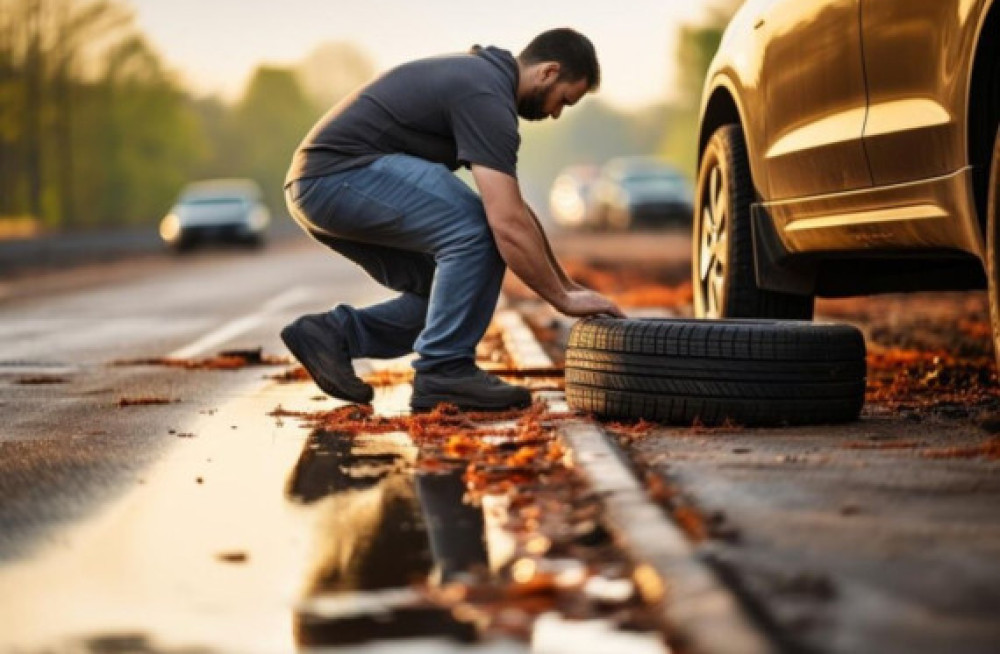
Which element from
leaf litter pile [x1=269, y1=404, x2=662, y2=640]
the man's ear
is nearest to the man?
the man's ear

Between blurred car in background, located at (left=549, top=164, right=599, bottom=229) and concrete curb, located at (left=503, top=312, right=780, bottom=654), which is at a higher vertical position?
concrete curb, located at (left=503, top=312, right=780, bottom=654)

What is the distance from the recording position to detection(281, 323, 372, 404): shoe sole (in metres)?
7.61

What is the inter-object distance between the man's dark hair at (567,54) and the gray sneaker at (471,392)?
3.86 feet

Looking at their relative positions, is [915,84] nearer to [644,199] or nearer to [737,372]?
[737,372]

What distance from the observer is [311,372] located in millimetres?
7641

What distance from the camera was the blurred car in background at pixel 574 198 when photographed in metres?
59.2

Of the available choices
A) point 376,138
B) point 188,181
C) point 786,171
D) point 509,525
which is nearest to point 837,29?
point 786,171

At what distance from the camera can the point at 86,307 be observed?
17.1m

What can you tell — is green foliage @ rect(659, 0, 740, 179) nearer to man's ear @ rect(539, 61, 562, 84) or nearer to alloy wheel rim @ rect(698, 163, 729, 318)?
alloy wheel rim @ rect(698, 163, 729, 318)

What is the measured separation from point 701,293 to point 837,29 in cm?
230

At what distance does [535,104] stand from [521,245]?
22.6 inches

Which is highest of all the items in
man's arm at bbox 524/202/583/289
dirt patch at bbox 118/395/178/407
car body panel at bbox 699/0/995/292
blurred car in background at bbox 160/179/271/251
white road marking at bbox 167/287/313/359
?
car body panel at bbox 699/0/995/292

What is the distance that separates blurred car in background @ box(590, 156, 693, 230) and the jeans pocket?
40.8 meters

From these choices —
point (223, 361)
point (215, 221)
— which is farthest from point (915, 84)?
point (215, 221)
